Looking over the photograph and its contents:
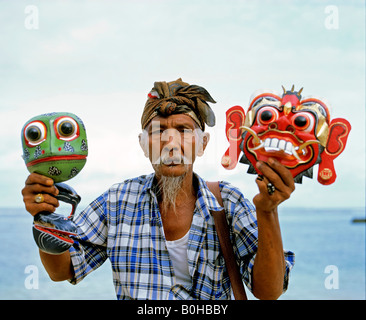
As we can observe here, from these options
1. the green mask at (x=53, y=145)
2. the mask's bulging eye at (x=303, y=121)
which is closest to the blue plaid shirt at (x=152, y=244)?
the green mask at (x=53, y=145)

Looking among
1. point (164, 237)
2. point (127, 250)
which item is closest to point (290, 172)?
point (164, 237)

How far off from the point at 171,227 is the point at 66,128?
0.82m

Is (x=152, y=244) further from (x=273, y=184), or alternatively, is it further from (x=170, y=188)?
(x=273, y=184)

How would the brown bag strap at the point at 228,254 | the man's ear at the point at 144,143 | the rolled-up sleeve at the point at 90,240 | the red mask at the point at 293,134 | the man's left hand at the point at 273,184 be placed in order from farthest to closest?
1. the man's ear at the point at 144,143
2. the rolled-up sleeve at the point at 90,240
3. the brown bag strap at the point at 228,254
4. the red mask at the point at 293,134
5. the man's left hand at the point at 273,184

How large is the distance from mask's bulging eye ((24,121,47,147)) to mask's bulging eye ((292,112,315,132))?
1305 mm

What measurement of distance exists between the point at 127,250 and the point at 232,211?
63 centimetres

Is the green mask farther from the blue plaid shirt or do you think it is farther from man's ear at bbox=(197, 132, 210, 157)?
man's ear at bbox=(197, 132, 210, 157)

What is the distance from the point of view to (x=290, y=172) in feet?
9.07

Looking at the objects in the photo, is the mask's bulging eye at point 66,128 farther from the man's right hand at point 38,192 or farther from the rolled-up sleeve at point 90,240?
the rolled-up sleeve at point 90,240

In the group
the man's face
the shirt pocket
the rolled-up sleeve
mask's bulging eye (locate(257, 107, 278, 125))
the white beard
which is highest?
mask's bulging eye (locate(257, 107, 278, 125))

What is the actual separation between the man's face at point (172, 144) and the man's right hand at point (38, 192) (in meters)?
0.60

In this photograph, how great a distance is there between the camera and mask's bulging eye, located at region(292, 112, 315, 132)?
110 inches

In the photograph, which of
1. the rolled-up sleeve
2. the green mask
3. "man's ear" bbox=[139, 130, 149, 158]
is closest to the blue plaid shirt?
the rolled-up sleeve

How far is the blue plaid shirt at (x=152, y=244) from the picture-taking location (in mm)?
2926
